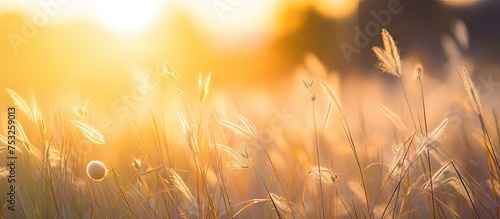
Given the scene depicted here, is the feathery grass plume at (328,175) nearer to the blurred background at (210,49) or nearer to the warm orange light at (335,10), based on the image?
the blurred background at (210,49)

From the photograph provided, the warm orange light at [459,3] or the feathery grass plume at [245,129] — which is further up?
the warm orange light at [459,3]

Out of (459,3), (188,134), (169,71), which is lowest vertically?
(188,134)

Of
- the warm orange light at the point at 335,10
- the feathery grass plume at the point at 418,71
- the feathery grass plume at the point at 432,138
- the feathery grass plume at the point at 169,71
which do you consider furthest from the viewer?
the warm orange light at the point at 335,10

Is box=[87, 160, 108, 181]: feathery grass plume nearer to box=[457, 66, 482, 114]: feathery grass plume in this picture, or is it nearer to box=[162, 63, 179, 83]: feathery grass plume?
box=[162, 63, 179, 83]: feathery grass plume

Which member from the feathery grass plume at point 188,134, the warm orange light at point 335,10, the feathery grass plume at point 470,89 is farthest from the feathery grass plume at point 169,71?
the warm orange light at point 335,10

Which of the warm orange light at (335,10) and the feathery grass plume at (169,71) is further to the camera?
the warm orange light at (335,10)

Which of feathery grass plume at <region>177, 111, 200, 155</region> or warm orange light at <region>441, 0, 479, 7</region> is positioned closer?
feathery grass plume at <region>177, 111, 200, 155</region>

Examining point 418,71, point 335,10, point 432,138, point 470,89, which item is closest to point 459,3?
point 335,10

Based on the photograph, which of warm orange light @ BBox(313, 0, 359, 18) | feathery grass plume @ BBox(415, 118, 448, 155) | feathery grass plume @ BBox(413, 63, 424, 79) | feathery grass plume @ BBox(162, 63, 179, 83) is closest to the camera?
feathery grass plume @ BBox(415, 118, 448, 155)

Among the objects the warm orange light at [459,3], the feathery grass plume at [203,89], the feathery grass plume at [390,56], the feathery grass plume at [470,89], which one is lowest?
the feathery grass plume at [470,89]

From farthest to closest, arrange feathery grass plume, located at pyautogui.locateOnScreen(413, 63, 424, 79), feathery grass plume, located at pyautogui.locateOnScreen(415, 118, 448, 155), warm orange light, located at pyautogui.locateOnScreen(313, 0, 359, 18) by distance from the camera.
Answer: warm orange light, located at pyautogui.locateOnScreen(313, 0, 359, 18) < feathery grass plume, located at pyautogui.locateOnScreen(413, 63, 424, 79) < feathery grass plume, located at pyautogui.locateOnScreen(415, 118, 448, 155)

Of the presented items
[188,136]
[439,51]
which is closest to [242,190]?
[188,136]

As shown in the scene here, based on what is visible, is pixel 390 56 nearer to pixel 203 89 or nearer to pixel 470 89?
pixel 470 89

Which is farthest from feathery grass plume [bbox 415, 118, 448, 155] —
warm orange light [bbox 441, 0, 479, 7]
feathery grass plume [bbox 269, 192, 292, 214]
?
warm orange light [bbox 441, 0, 479, 7]
